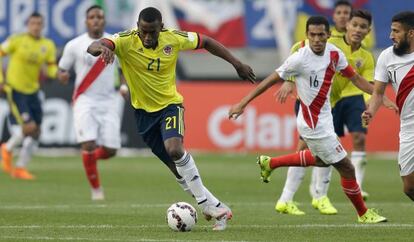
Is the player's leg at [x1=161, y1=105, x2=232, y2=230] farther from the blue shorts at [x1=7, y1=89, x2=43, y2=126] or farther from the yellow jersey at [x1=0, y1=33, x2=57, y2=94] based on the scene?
the yellow jersey at [x1=0, y1=33, x2=57, y2=94]

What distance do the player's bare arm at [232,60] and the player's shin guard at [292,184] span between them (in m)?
2.77

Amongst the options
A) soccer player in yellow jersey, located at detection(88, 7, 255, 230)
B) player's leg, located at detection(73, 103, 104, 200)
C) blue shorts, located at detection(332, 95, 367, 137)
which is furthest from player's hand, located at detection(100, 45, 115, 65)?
player's leg, located at detection(73, 103, 104, 200)

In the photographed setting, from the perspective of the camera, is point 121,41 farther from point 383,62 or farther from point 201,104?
point 201,104

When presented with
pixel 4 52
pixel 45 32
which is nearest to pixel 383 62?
pixel 4 52

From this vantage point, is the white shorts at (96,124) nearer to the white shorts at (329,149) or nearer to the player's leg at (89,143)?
the player's leg at (89,143)

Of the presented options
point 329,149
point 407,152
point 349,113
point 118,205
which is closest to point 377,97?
point 407,152

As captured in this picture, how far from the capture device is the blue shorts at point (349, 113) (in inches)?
648

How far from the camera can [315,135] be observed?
44.5 feet

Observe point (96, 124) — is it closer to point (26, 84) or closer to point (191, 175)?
point (26, 84)

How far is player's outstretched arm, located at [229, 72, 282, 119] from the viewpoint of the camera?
12430 millimetres

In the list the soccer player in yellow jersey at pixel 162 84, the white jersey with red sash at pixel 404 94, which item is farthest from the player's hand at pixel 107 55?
the white jersey with red sash at pixel 404 94

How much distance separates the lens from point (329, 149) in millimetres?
13406

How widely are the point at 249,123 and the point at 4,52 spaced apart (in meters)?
7.31

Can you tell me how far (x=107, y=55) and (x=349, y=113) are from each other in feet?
17.9
